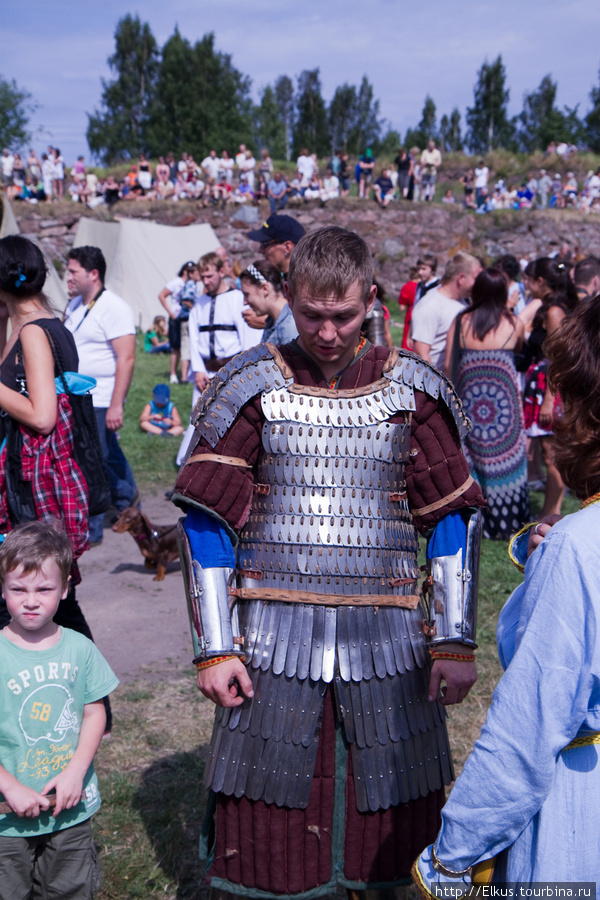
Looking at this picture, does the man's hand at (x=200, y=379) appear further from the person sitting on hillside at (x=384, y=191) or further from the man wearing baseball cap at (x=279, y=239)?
the person sitting on hillside at (x=384, y=191)

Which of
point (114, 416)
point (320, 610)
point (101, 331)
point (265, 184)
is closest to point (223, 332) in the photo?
point (101, 331)

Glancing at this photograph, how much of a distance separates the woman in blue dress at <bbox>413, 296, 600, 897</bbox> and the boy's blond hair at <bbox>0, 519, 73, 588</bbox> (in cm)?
124

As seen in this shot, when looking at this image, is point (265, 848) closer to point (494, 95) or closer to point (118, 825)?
point (118, 825)

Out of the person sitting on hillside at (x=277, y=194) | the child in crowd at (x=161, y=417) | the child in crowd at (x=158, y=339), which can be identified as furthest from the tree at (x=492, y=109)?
the child in crowd at (x=161, y=417)

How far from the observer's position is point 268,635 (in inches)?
77.7

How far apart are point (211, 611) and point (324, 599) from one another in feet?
0.93

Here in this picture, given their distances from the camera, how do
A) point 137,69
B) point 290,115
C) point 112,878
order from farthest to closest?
point 290,115 → point 137,69 → point 112,878

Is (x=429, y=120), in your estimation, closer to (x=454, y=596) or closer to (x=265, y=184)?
(x=265, y=184)

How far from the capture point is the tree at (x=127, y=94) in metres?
60.5

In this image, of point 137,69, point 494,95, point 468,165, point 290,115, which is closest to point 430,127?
point 494,95

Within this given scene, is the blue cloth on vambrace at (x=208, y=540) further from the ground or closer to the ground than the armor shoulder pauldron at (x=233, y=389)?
closer to the ground

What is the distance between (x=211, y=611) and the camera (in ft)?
6.49

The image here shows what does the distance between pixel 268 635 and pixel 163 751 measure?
160 centimetres

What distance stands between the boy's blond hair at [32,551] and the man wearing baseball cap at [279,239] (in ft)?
9.17
